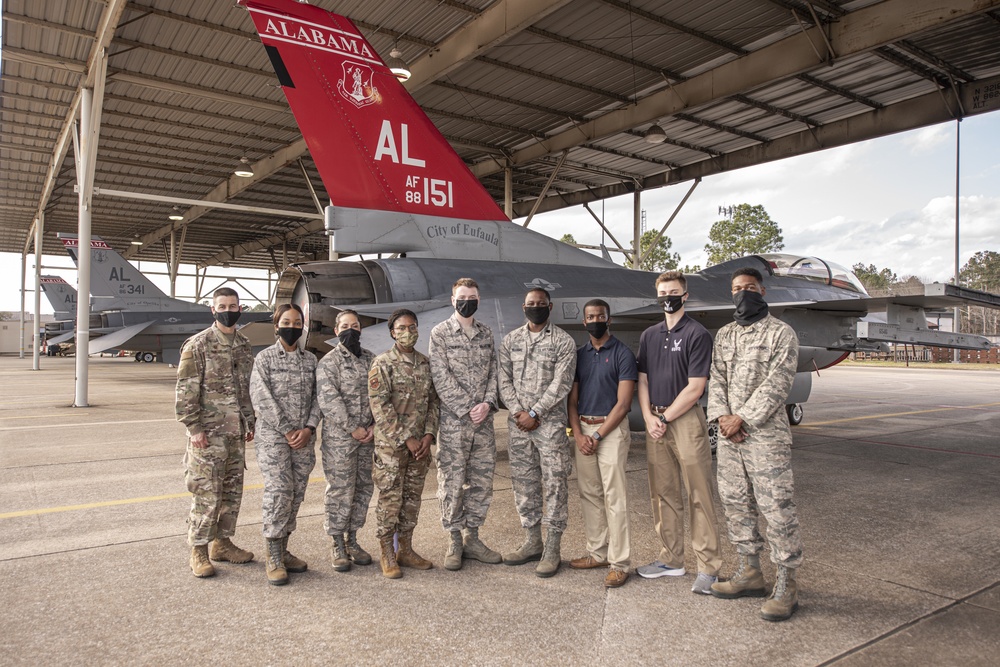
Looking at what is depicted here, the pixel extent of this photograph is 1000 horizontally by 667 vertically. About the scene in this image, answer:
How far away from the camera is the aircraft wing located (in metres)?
18.3

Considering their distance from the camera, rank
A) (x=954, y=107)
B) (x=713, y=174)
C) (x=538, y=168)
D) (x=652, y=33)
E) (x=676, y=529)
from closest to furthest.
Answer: (x=676, y=529), (x=652, y=33), (x=954, y=107), (x=713, y=174), (x=538, y=168)

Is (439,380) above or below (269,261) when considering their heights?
below

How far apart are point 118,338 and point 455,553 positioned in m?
19.6

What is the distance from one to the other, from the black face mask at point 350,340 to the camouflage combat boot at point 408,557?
4.16ft

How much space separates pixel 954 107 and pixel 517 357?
45.5ft

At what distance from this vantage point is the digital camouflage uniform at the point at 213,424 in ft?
13.4

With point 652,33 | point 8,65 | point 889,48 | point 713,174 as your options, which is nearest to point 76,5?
point 8,65

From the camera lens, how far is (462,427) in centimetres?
421

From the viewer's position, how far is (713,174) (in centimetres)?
1878

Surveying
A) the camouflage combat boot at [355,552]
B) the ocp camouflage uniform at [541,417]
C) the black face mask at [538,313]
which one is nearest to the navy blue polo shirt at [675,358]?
the ocp camouflage uniform at [541,417]

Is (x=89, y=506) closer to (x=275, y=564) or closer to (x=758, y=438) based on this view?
(x=275, y=564)

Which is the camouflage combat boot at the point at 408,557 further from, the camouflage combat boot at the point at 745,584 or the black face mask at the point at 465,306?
the camouflage combat boot at the point at 745,584

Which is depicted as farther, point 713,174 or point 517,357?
point 713,174

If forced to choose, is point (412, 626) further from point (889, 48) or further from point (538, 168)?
point (538, 168)
